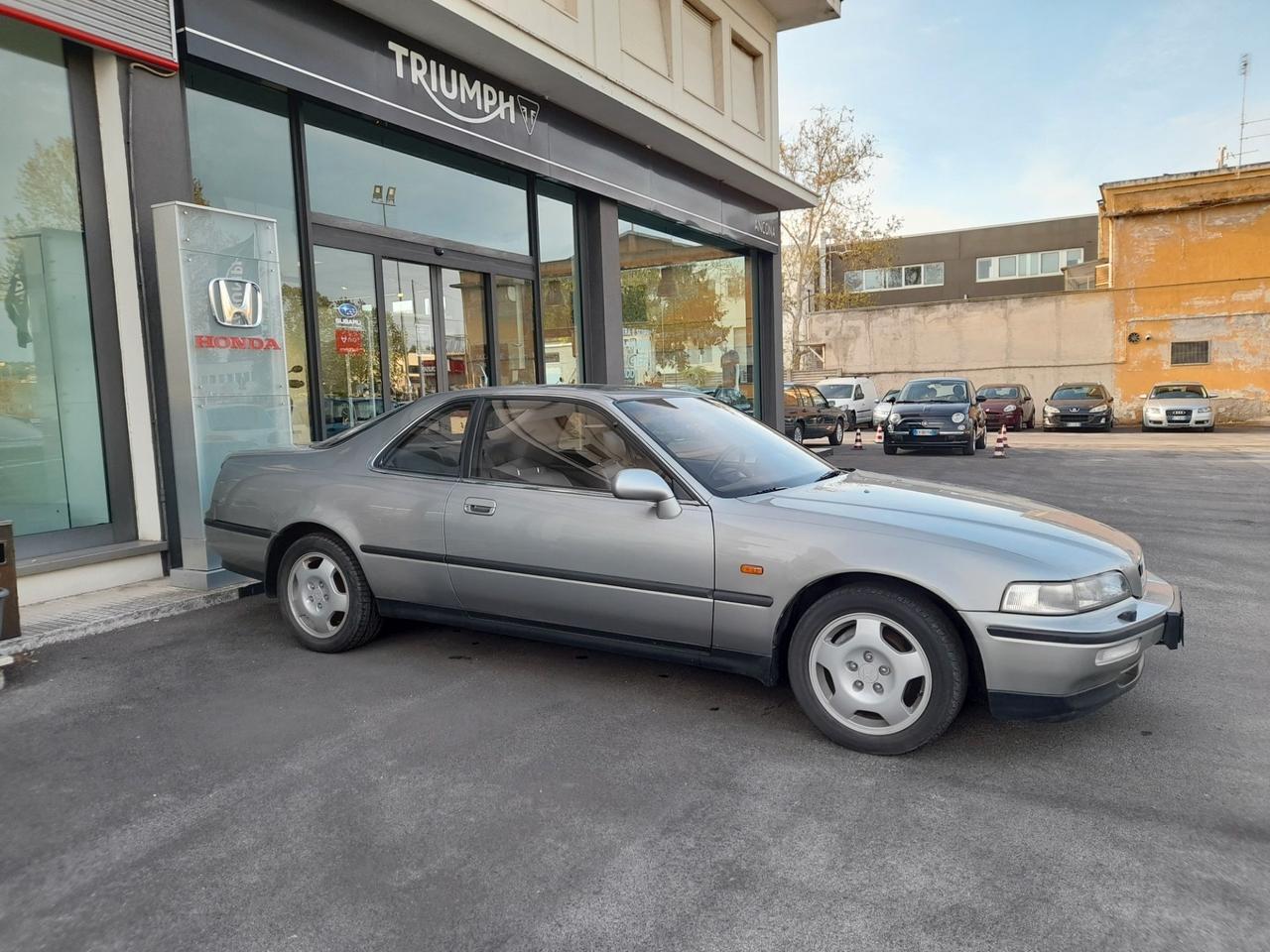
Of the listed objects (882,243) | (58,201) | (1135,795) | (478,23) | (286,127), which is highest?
(882,243)

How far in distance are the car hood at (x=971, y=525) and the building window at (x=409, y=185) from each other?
642cm

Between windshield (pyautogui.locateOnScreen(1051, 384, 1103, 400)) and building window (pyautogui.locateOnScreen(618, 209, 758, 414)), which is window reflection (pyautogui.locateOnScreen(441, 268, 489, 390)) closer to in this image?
building window (pyautogui.locateOnScreen(618, 209, 758, 414))

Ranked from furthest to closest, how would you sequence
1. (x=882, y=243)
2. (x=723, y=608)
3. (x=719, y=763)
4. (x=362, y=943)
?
(x=882, y=243), (x=723, y=608), (x=719, y=763), (x=362, y=943)

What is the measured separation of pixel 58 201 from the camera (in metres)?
5.97

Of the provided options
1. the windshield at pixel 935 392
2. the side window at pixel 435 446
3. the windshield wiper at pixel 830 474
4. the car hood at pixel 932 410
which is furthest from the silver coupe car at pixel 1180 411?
the side window at pixel 435 446

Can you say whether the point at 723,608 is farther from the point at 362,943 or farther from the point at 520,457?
the point at 362,943

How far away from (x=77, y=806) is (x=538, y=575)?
6.34ft

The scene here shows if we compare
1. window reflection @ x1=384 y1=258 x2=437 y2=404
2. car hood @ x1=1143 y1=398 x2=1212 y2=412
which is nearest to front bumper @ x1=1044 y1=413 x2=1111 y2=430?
car hood @ x1=1143 y1=398 x2=1212 y2=412

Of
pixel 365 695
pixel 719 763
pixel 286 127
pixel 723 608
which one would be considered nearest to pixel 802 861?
pixel 719 763

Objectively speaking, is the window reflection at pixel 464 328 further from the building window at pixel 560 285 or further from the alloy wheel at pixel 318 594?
the alloy wheel at pixel 318 594

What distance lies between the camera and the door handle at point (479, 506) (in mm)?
4109

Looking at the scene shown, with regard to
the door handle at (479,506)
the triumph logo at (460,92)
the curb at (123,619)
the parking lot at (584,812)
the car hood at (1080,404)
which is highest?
the triumph logo at (460,92)

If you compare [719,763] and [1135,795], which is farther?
[719,763]

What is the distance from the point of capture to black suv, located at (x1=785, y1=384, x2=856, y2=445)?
1873 centimetres
